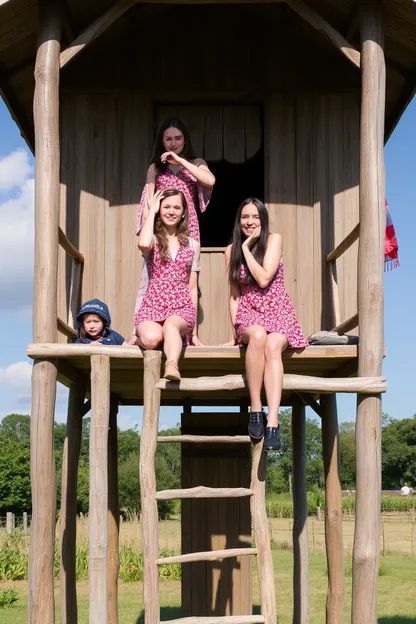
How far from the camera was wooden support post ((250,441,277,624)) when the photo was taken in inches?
275

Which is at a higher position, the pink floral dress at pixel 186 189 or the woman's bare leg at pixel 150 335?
the pink floral dress at pixel 186 189

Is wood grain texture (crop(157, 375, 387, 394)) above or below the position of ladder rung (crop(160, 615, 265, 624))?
above

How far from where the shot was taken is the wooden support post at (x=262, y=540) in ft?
22.9

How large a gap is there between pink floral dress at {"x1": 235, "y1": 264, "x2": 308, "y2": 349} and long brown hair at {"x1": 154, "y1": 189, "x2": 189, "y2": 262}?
58 cm

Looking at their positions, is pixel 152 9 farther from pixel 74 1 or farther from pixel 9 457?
pixel 9 457

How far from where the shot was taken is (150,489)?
7.05 m

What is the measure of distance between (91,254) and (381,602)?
10999 mm

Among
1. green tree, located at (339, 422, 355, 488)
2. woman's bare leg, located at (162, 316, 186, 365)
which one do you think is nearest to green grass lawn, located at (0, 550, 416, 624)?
woman's bare leg, located at (162, 316, 186, 365)

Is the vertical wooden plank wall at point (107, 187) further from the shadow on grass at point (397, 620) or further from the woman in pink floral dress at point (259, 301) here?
the shadow on grass at point (397, 620)

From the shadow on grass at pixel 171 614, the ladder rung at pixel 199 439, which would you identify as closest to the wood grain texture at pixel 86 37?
the ladder rung at pixel 199 439

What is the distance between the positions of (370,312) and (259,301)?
91 cm

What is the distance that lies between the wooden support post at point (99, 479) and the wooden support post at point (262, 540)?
1258 mm

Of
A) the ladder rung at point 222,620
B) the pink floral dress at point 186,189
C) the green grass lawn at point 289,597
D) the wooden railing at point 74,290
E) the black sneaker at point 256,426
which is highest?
the pink floral dress at point 186,189

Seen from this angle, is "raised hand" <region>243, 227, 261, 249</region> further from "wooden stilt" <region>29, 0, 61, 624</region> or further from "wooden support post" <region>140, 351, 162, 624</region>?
"wooden stilt" <region>29, 0, 61, 624</region>
